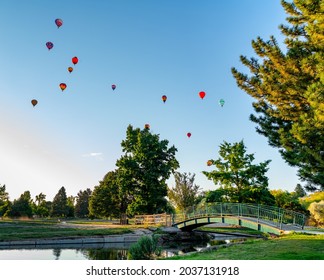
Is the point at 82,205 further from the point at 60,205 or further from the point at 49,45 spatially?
the point at 49,45

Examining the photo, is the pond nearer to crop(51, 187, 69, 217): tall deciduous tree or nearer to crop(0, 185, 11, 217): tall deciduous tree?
crop(0, 185, 11, 217): tall deciduous tree

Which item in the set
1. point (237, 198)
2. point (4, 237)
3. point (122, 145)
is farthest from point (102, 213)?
point (4, 237)

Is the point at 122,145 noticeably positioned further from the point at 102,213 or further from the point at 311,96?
the point at 311,96

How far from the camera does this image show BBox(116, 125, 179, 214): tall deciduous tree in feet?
129

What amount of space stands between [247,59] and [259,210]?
10106 mm

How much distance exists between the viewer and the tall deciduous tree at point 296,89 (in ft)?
51.4

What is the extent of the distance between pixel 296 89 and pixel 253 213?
8413mm

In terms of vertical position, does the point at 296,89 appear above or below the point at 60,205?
above

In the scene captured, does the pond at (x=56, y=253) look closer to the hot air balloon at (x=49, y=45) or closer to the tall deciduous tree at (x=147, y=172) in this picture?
the hot air balloon at (x=49, y=45)

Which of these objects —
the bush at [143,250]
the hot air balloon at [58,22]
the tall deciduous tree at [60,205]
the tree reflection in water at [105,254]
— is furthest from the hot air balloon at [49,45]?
the tall deciduous tree at [60,205]

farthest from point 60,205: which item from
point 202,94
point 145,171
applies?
point 202,94

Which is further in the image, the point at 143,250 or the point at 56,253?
the point at 56,253

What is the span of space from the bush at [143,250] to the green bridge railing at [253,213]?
8.28m

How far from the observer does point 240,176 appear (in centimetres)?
3459
